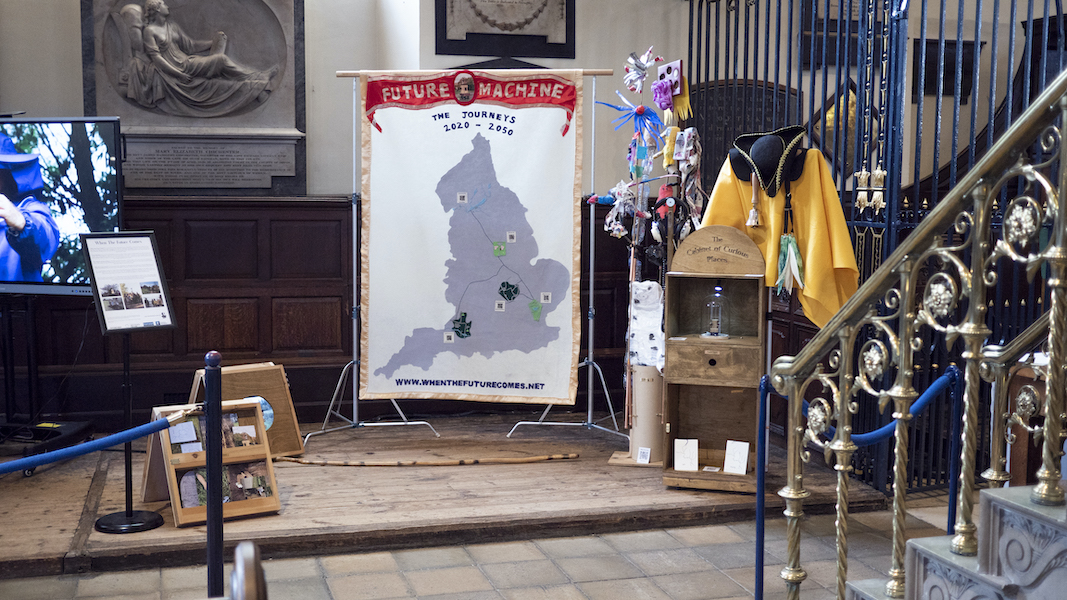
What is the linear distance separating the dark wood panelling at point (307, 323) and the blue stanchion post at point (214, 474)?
106 inches

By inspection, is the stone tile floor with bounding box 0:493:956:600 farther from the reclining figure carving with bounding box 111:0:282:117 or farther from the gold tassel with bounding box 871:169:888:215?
the reclining figure carving with bounding box 111:0:282:117

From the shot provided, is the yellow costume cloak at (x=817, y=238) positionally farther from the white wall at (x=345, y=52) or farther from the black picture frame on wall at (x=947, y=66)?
the black picture frame on wall at (x=947, y=66)

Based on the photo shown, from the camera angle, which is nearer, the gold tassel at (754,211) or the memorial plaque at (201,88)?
the gold tassel at (754,211)

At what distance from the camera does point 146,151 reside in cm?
554

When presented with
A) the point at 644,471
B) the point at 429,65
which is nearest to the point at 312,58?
the point at 429,65

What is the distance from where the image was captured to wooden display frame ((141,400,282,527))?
372 centimetres

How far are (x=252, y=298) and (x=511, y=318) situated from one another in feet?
5.14

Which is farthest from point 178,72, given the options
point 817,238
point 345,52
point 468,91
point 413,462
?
point 817,238

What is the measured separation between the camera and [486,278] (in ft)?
16.5

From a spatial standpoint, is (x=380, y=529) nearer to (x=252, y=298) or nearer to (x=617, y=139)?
(x=252, y=298)

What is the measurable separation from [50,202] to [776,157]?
3.47 metres

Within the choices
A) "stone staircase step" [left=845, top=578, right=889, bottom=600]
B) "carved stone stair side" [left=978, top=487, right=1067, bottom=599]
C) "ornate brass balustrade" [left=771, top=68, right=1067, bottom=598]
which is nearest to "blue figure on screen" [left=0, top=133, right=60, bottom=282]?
"ornate brass balustrade" [left=771, top=68, right=1067, bottom=598]

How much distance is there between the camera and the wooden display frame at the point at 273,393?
4.63 metres

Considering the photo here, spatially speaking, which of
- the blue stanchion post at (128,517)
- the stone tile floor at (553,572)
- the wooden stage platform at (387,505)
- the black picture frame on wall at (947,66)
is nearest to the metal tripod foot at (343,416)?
the wooden stage platform at (387,505)
